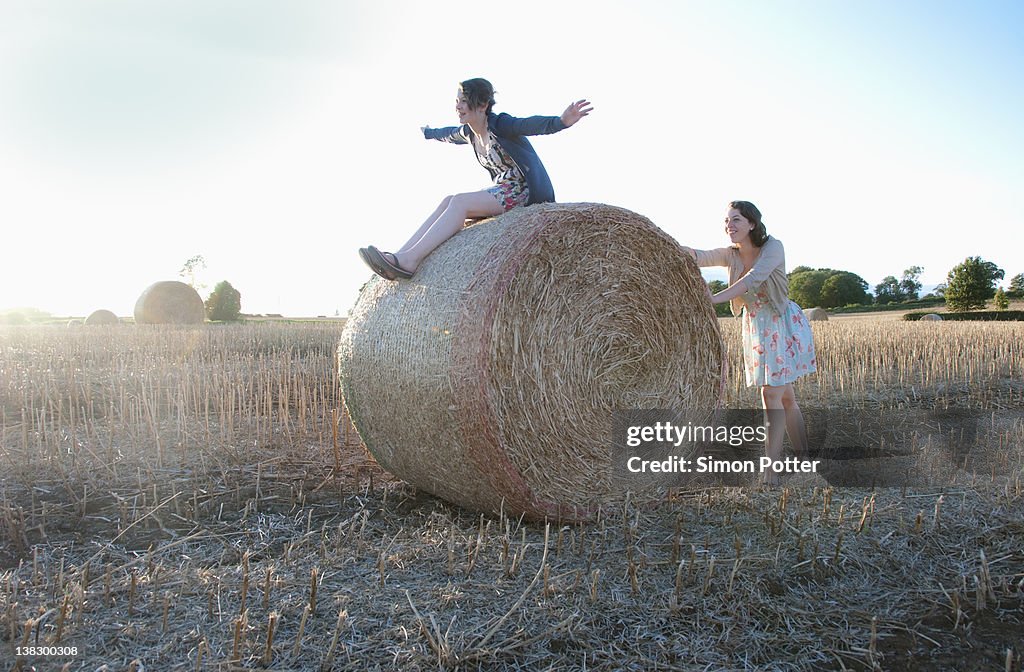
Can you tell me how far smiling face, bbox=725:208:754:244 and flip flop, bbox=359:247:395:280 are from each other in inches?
84.0

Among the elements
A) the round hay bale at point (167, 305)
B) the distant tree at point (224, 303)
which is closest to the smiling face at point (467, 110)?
the round hay bale at point (167, 305)

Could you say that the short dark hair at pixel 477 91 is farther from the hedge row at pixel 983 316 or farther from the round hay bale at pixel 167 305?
the hedge row at pixel 983 316

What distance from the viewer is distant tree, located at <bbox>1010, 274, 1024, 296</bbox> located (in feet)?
106

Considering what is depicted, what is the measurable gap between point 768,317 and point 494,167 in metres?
1.92

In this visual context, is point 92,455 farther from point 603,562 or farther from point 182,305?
point 182,305

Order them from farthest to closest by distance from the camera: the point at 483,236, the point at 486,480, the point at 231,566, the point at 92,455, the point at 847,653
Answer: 1. the point at 92,455
2. the point at 483,236
3. the point at 486,480
4. the point at 231,566
5. the point at 847,653

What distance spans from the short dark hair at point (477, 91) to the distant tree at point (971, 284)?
3493 cm

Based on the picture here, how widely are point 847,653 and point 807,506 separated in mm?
1439

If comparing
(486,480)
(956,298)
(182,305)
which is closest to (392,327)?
(486,480)

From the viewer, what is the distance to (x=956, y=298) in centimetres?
3353

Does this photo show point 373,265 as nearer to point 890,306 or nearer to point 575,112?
point 575,112

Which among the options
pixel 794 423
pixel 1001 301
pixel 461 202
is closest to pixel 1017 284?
pixel 1001 301

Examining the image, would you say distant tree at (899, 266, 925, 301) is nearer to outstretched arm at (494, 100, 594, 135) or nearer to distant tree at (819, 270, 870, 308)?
distant tree at (819, 270, 870, 308)

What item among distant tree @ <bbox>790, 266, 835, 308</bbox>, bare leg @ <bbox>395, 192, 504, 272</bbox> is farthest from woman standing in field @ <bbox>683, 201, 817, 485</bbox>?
distant tree @ <bbox>790, 266, 835, 308</bbox>
